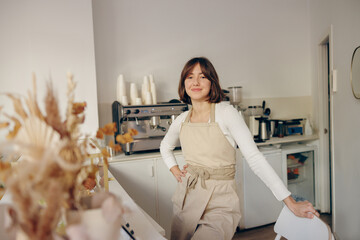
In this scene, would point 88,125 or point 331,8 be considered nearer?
point 88,125

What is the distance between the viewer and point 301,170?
3762 mm

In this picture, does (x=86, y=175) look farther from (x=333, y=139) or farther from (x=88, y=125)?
(x=333, y=139)

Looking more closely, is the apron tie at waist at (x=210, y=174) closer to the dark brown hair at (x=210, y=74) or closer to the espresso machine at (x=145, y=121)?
the dark brown hair at (x=210, y=74)

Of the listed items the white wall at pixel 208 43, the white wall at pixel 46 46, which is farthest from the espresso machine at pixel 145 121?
the white wall at pixel 208 43

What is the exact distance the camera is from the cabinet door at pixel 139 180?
2.63 metres

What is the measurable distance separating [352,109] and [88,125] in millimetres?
2211

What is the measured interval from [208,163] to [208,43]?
2.32 metres

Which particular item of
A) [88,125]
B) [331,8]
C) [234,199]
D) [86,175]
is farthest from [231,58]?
[86,175]

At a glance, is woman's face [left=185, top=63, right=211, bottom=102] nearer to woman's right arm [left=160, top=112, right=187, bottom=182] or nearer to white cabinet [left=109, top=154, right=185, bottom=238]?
woman's right arm [left=160, top=112, right=187, bottom=182]

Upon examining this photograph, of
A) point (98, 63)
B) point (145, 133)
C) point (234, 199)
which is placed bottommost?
point (234, 199)

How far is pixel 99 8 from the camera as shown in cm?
300

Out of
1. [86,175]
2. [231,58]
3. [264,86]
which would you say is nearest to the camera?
[86,175]

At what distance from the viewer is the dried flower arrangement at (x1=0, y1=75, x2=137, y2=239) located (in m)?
0.55

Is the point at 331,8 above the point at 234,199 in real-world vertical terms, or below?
above
